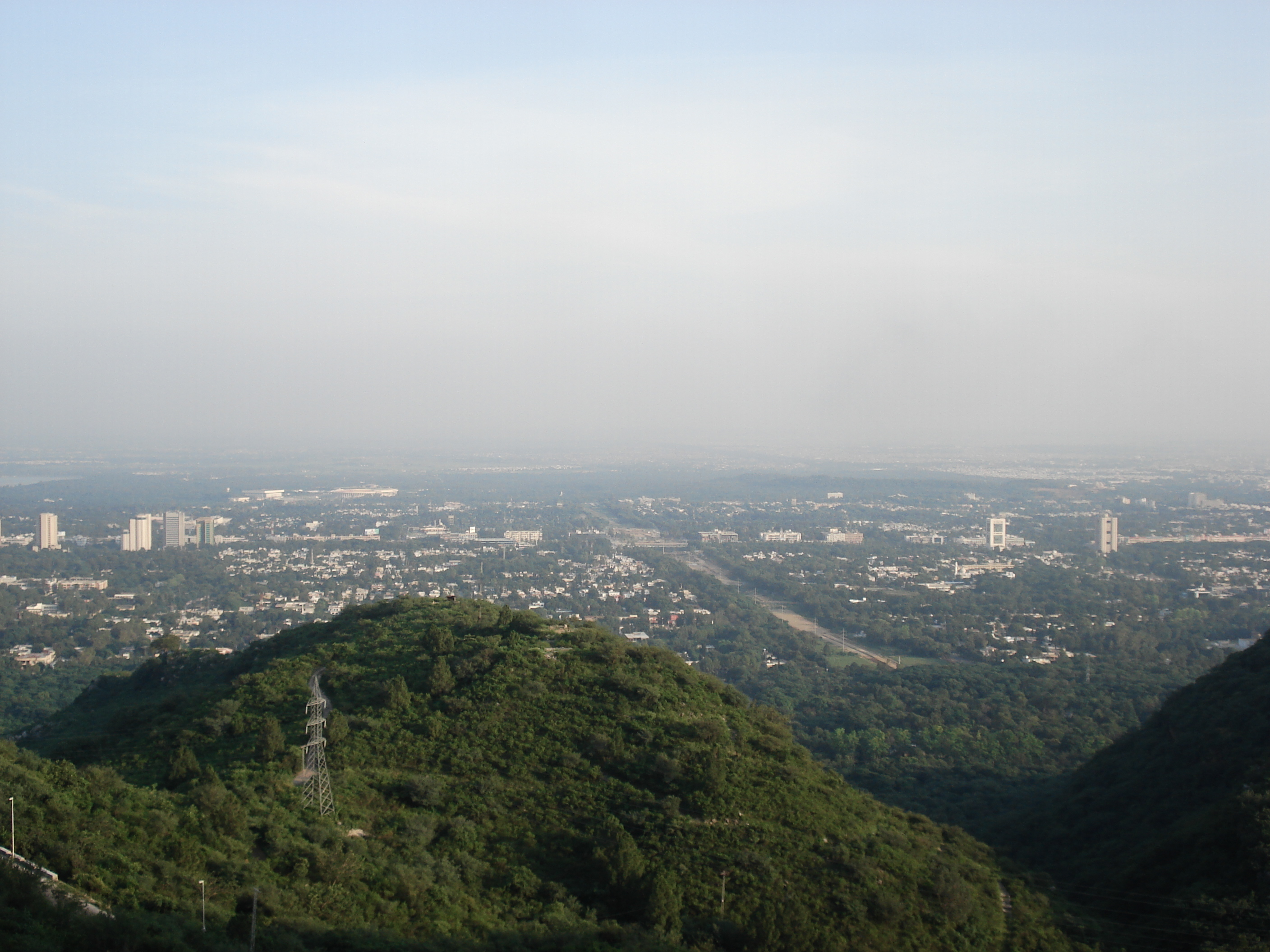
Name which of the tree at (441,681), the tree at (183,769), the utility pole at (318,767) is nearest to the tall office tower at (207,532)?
the tree at (441,681)

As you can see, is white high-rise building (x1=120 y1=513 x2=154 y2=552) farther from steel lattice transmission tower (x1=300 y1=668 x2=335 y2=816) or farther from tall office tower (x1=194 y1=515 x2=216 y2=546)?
steel lattice transmission tower (x1=300 y1=668 x2=335 y2=816)

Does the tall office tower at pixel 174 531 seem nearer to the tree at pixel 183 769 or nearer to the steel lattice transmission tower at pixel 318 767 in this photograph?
the steel lattice transmission tower at pixel 318 767

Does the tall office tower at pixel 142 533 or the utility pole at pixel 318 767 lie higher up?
the utility pole at pixel 318 767

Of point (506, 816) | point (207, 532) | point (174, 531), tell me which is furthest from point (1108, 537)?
point (174, 531)

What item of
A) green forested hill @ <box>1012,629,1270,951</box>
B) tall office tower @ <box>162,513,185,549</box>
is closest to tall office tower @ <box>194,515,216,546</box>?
tall office tower @ <box>162,513,185,549</box>

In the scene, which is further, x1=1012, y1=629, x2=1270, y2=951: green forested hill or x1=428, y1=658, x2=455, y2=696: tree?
x1=428, y1=658, x2=455, y2=696: tree

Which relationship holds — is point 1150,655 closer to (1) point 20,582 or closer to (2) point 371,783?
(2) point 371,783

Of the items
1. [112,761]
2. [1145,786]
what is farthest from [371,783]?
[1145,786]
